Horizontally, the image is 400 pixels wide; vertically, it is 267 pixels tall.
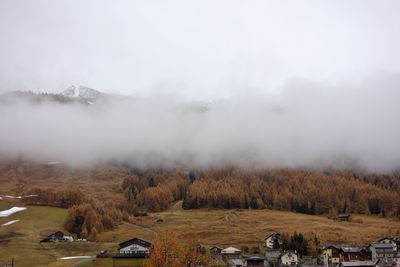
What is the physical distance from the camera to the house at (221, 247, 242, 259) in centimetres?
Result: 11738

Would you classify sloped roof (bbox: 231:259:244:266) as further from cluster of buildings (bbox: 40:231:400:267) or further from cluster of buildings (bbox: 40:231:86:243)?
cluster of buildings (bbox: 40:231:86:243)

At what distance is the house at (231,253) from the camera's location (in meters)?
117

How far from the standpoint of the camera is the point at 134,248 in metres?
111

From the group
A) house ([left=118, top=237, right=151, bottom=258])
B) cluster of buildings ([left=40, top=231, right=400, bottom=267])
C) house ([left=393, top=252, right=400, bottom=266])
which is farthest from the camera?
house ([left=393, top=252, right=400, bottom=266])

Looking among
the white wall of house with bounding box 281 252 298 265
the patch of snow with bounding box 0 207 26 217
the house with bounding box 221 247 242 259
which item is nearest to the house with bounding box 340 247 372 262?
the white wall of house with bounding box 281 252 298 265

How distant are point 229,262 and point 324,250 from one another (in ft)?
89.3

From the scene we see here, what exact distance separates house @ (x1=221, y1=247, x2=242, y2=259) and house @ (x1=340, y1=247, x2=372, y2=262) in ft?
84.9

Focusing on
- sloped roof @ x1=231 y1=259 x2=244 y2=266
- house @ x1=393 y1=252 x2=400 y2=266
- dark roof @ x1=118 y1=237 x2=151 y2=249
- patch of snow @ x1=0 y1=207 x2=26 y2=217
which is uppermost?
patch of snow @ x1=0 y1=207 x2=26 y2=217

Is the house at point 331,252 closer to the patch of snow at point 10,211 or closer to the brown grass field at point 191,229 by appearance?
the brown grass field at point 191,229

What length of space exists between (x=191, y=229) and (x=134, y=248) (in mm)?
47961

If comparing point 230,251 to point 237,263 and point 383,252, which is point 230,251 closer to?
point 237,263

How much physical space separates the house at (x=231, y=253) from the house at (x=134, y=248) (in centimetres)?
2014

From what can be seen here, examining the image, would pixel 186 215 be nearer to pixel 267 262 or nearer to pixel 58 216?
pixel 58 216

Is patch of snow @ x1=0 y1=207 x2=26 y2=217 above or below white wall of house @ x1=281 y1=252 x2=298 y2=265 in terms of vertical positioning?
above
